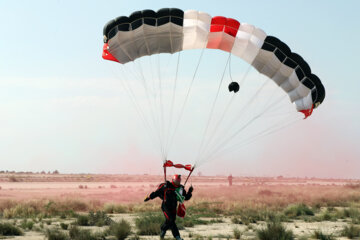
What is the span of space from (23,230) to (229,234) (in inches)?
335

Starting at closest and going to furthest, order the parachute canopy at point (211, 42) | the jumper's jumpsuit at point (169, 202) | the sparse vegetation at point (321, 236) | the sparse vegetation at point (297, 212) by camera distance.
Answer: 1. the jumper's jumpsuit at point (169, 202)
2. the sparse vegetation at point (321, 236)
3. the parachute canopy at point (211, 42)
4. the sparse vegetation at point (297, 212)

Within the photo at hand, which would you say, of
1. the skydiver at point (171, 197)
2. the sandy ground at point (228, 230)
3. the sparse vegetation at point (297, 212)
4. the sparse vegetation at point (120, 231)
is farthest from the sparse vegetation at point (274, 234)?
the sparse vegetation at point (297, 212)

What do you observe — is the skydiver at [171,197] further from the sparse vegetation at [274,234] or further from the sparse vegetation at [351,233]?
the sparse vegetation at [351,233]

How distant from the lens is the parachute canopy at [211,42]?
14562 mm

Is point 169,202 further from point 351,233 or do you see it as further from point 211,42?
point 351,233

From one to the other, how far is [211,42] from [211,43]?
50mm

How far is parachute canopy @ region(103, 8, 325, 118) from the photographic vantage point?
14562mm

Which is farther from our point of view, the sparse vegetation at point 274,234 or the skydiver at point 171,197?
the sparse vegetation at point 274,234

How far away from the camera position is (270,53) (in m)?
15.1

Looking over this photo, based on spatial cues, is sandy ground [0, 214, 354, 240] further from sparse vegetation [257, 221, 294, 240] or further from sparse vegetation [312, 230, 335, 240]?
sparse vegetation [257, 221, 294, 240]

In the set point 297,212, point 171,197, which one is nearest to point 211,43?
point 171,197

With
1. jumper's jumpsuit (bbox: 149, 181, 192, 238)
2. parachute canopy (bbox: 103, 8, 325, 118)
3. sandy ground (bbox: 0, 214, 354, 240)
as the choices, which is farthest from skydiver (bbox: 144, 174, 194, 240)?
parachute canopy (bbox: 103, 8, 325, 118)

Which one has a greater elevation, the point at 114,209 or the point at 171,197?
the point at 171,197

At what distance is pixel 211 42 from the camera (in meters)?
15.4
